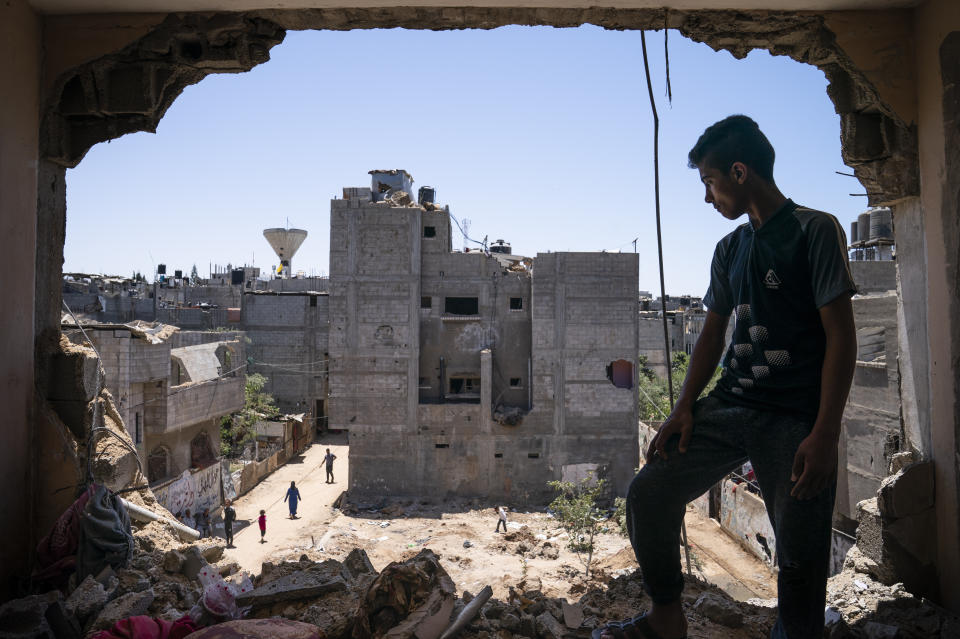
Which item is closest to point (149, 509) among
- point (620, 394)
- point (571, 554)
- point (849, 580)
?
point (849, 580)

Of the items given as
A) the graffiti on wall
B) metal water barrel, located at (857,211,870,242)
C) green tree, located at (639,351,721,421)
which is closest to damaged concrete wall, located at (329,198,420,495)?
the graffiti on wall

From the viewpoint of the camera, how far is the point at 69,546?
3.60 metres

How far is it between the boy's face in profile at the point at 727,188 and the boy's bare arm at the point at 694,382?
505 mm

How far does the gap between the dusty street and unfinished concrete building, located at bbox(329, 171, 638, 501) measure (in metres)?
1.48

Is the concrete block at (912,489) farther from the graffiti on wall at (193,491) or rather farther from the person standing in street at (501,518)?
the person standing in street at (501,518)

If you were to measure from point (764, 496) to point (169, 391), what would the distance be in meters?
16.4

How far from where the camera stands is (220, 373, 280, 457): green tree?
25.5 m

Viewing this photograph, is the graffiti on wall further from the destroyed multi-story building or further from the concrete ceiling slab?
the concrete ceiling slab

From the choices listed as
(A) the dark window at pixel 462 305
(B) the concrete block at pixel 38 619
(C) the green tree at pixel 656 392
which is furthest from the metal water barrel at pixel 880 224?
(B) the concrete block at pixel 38 619

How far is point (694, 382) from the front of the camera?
8.91 feet

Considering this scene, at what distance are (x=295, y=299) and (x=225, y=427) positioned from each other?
9.35 metres

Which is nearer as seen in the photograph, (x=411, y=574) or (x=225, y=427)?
(x=411, y=574)

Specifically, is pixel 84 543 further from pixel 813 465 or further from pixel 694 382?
pixel 813 465

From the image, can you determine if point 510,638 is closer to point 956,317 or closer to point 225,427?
point 956,317
